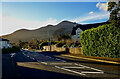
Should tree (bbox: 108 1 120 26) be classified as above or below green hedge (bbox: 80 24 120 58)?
above

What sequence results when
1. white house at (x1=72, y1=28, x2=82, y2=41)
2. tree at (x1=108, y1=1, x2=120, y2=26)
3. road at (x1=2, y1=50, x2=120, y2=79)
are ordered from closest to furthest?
road at (x1=2, y1=50, x2=120, y2=79), tree at (x1=108, y1=1, x2=120, y2=26), white house at (x1=72, y1=28, x2=82, y2=41)

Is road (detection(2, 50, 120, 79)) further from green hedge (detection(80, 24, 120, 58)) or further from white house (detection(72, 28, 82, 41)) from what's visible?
white house (detection(72, 28, 82, 41))

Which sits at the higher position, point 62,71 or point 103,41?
point 103,41

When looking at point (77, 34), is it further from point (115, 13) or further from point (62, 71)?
point (62, 71)

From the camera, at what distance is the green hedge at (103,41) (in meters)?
13.3

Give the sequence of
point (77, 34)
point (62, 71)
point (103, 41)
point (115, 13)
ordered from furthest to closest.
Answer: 1. point (77, 34)
2. point (103, 41)
3. point (115, 13)
4. point (62, 71)

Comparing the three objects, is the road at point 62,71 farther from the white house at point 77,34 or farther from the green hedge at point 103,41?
the white house at point 77,34

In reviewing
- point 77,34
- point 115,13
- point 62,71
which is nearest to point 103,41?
point 115,13

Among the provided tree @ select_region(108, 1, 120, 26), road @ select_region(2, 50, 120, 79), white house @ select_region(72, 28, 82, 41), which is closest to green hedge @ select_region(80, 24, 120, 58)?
tree @ select_region(108, 1, 120, 26)

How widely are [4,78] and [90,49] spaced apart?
44.4 ft

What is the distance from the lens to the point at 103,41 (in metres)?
15.1

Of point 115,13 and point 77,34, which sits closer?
point 115,13

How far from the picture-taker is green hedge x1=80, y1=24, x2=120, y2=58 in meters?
13.3

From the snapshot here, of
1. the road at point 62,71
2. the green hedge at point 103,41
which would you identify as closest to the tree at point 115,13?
the green hedge at point 103,41
